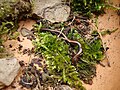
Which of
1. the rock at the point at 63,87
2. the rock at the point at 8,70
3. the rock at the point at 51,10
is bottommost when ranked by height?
the rock at the point at 63,87

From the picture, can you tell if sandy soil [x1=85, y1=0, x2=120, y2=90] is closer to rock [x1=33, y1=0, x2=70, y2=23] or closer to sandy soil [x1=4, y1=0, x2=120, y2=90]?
sandy soil [x1=4, y1=0, x2=120, y2=90]

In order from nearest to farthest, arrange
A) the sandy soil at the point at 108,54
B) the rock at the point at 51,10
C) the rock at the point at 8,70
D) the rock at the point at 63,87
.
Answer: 1. the rock at the point at 8,70
2. the rock at the point at 63,87
3. the sandy soil at the point at 108,54
4. the rock at the point at 51,10

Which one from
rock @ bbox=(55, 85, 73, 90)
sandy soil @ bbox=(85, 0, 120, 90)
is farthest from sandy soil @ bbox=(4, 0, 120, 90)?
rock @ bbox=(55, 85, 73, 90)

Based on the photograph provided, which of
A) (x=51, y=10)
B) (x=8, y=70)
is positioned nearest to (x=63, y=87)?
(x=8, y=70)

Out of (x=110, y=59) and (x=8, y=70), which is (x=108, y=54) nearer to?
(x=110, y=59)

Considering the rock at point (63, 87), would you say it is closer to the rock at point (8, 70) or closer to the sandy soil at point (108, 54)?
the sandy soil at point (108, 54)

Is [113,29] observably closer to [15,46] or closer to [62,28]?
[62,28]

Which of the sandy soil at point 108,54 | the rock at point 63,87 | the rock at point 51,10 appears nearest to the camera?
the rock at point 63,87

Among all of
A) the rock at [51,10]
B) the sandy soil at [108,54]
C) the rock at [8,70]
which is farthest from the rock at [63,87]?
the rock at [51,10]
